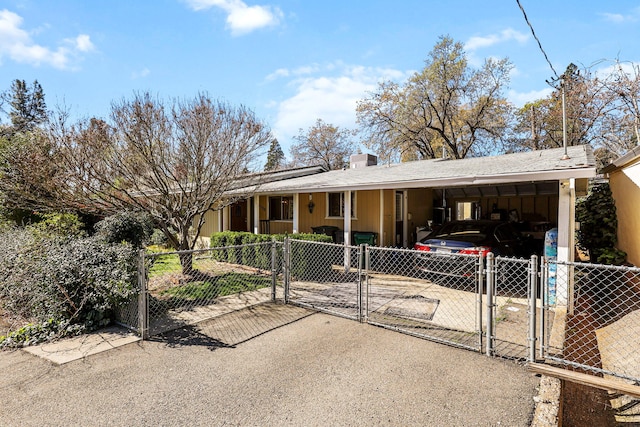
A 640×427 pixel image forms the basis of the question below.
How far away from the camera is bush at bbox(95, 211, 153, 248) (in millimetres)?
7180

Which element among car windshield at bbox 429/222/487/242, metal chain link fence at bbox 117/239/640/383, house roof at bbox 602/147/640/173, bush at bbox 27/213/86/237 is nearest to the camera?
metal chain link fence at bbox 117/239/640/383

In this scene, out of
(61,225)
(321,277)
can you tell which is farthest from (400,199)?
(61,225)

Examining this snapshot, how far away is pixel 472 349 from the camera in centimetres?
433

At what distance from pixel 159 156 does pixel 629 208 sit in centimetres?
1236

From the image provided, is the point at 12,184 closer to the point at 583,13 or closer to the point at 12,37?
the point at 12,37

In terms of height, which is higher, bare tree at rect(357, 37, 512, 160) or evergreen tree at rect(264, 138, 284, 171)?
bare tree at rect(357, 37, 512, 160)

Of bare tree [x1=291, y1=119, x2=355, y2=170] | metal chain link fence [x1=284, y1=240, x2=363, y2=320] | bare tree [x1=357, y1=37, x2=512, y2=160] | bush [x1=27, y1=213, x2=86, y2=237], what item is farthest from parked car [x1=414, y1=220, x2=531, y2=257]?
bare tree [x1=291, y1=119, x2=355, y2=170]

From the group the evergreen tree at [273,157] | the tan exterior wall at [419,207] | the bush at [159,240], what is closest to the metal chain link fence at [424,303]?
the tan exterior wall at [419,207]

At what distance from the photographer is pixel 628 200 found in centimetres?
924

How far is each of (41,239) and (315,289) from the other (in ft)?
18.5

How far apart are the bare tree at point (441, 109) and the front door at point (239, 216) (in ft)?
46.5

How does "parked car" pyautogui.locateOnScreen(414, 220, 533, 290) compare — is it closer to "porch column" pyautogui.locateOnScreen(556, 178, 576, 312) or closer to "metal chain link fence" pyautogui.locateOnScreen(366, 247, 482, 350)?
"metal chain link fence" pyautogui.locateOnScreen(366, 247, 482, 350)

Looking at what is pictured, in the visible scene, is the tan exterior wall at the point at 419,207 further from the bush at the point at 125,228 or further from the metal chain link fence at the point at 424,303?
the bush at the point at 125,228

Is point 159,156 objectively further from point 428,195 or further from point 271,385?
point 428,195
